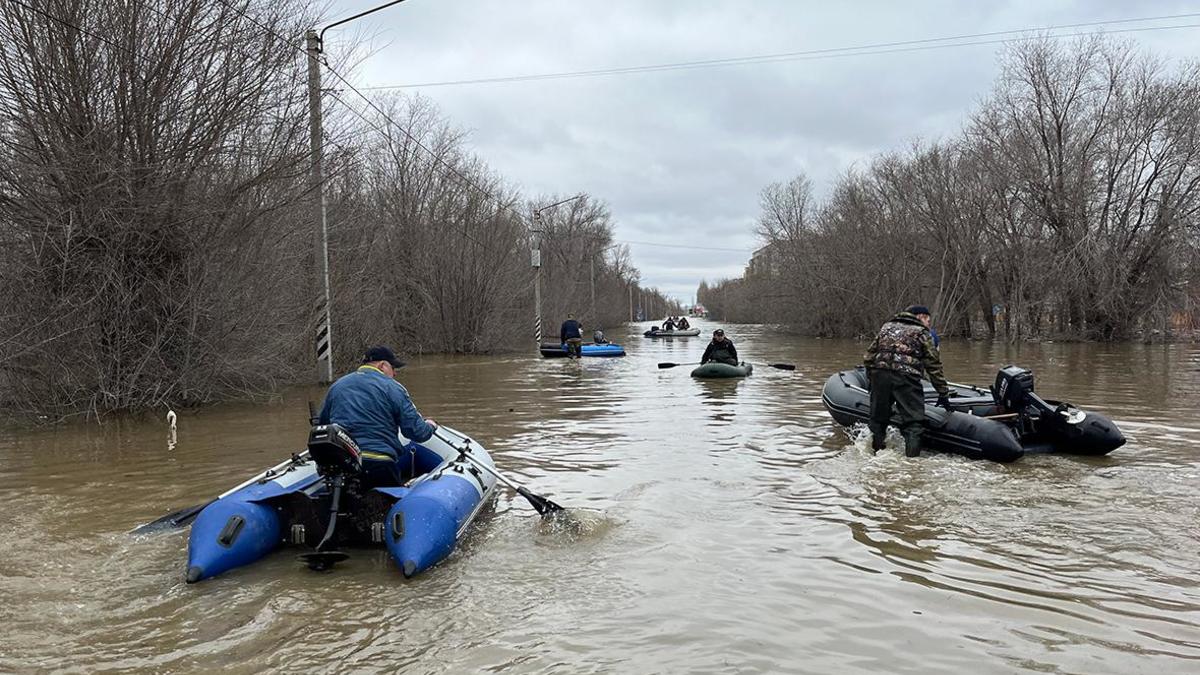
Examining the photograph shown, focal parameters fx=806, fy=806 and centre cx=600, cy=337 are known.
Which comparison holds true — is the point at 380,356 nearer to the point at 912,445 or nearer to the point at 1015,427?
the point at 912,445

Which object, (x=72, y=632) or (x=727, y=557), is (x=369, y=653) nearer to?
(x=72, y=632)

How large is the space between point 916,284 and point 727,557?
35.6 metres

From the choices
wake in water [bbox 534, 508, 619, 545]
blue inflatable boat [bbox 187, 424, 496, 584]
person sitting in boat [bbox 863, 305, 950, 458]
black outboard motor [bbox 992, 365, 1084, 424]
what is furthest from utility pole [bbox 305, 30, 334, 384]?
black outboard motor [bbox 992, 365, 1084, 424]

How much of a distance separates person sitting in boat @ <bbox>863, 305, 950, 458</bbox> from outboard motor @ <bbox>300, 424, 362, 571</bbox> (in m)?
5.49

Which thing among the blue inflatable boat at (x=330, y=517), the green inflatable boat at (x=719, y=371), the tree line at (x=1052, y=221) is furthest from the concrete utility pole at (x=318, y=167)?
the tree line at (x=1052, y=221)

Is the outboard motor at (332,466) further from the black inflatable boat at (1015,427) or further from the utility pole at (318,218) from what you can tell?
the utility pole at (318,218)

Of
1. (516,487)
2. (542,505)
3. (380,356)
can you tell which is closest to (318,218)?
(380,356)

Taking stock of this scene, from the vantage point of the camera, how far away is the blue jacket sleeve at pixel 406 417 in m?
6.04

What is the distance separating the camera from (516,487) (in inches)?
246

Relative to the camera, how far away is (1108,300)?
30.7 m

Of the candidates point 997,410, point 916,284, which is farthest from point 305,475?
point 916,284

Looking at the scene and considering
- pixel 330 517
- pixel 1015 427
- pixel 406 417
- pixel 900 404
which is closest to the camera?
pixel 330 517

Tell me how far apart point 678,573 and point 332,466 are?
2347 mm

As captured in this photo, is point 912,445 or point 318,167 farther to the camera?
point 318,167
